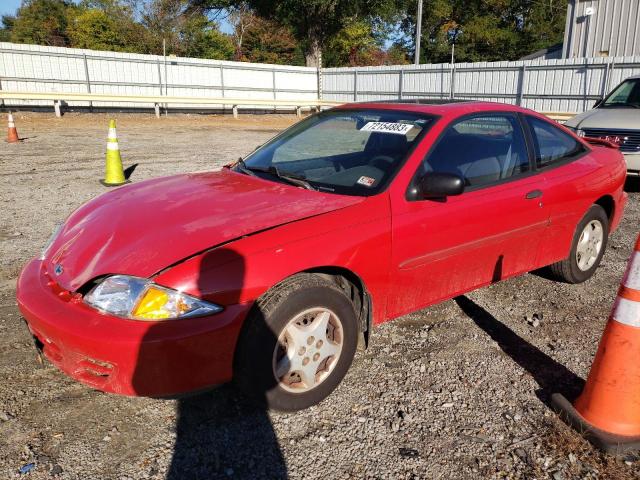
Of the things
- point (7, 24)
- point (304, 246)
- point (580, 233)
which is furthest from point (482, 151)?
point (7, 24)

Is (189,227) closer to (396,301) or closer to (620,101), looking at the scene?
(396,301)

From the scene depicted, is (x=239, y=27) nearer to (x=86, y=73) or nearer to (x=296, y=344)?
(x=86, y=73)

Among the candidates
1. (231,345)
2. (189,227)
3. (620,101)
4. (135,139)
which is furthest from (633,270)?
(135,139)

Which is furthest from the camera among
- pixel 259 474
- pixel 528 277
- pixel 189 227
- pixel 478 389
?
pixel 528 277

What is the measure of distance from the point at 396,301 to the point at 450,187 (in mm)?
739

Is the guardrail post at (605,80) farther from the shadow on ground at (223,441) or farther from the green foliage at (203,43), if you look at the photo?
the green foliage at (203,43)

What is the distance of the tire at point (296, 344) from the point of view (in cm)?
247

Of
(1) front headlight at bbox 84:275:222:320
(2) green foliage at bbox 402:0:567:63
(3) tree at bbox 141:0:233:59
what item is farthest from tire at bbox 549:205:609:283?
(2) green foliage at bbox 402:0:567:63

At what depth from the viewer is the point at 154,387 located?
2367 mm

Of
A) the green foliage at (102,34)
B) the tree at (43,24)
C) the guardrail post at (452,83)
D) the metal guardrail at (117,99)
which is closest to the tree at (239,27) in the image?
the green foliage at (102,34)

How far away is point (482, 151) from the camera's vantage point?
366 cm

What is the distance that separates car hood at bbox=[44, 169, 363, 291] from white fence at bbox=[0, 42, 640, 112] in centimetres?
1566

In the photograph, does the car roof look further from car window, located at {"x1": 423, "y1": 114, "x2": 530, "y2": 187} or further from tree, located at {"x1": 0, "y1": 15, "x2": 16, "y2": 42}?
tree, located at {"x1": 0, "y1": 15, "x2": 16, "y2": 42}

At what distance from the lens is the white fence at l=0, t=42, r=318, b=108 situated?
2114 centimetres
